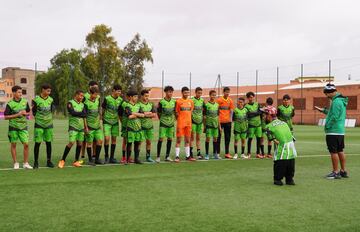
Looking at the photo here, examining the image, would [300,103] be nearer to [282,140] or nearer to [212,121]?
[212,121]

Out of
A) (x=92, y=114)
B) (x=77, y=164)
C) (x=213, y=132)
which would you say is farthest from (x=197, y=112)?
(x=77, y=164)

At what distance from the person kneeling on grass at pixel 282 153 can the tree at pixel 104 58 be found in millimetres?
49241

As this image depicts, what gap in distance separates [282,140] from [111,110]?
189 inches

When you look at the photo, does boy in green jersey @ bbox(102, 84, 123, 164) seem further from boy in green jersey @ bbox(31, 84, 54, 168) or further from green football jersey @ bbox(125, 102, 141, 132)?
boy in green jersey @ bbox(31, 84, 54, 168)

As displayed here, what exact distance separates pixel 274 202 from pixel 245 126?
21.5 feet

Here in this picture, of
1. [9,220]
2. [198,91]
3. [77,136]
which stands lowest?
[9,220]

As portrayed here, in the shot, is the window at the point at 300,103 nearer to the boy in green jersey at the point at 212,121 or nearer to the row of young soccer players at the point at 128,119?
the row of young soccer players at the point at 128,119

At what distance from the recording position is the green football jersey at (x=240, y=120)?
12.8 metres

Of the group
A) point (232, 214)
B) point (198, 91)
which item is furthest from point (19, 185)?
point (198, 91)

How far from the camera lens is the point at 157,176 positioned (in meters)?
8.67

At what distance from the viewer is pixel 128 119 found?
11.0 m

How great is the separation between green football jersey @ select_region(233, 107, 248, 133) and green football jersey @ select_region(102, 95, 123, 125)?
3665 millimetres

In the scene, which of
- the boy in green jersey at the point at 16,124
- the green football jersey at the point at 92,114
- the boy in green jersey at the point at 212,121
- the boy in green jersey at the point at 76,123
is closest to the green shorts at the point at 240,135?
the boy in green jersey at the point at 212,121

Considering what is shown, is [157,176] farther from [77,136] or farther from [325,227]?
[325,227]
